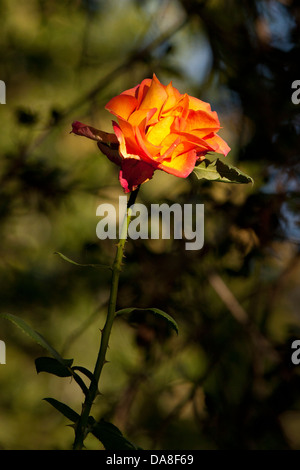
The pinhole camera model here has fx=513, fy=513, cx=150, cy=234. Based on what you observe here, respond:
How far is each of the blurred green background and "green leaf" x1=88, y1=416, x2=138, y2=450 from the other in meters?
0.59

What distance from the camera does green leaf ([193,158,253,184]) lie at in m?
0.42

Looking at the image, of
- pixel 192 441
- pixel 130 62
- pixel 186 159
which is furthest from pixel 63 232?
pixel 186 159

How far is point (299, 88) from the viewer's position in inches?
42.3

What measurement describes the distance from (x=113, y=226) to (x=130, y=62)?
385mm

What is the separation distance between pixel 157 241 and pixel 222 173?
662 millimetres

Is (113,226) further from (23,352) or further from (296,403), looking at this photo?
(296,403)

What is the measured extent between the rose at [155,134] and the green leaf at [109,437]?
193 mm

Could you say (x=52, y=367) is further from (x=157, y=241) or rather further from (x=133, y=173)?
(x=157, y=241)

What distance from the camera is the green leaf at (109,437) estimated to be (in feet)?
1.32

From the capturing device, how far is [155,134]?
427mm
